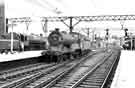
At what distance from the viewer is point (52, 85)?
30.9ft

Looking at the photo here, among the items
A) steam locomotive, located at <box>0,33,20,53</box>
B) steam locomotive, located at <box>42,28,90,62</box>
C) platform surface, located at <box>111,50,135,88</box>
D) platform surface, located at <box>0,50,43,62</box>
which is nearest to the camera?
platform surface, located at <box>111,50,135,88</box>

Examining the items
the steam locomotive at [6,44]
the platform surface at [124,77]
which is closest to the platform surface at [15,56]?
the steam locomotive at [6,44]

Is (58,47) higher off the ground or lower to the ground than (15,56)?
higher

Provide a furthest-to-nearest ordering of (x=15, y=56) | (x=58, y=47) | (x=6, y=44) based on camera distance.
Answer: (x=6, y=44), (x=15, y=56), (x=58, y=47)

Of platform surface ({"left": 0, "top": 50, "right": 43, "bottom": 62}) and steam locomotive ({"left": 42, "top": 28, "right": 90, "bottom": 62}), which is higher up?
steam locomotive ({"left": 42, "top": 28, "right": 90, "bottom": 62})

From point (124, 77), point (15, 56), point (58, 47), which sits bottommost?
point (124, 77)

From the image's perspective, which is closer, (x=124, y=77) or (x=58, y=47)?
(x=124, y=77)

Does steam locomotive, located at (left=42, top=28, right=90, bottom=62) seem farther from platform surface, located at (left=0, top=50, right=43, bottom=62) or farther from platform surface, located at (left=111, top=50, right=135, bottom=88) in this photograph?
platform surface, located at (left=111, top=50, right=135, bottom=88)

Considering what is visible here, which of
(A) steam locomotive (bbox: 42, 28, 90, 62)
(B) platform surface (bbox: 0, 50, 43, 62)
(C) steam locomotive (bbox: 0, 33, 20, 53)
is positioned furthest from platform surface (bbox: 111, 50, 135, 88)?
(C) steam locomotive (bbox: 0, 33, 20, 53)

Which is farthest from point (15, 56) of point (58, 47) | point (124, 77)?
point (124, 77)

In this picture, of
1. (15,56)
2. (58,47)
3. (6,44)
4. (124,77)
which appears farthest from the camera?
(6,44)

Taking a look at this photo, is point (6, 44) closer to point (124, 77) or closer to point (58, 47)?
point (58, 47)

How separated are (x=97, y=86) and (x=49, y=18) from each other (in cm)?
2496

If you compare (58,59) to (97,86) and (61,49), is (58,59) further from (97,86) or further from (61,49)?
(97,86)
